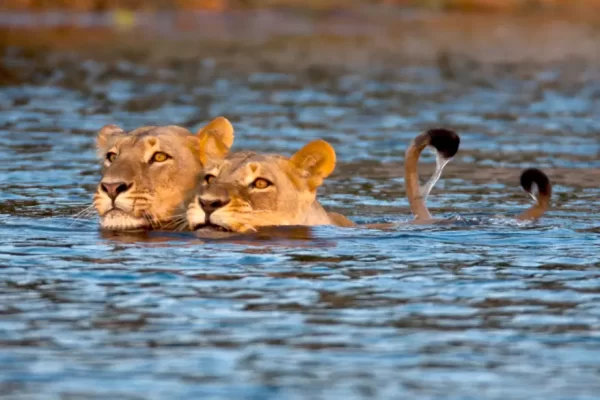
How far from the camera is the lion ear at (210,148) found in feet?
37.9

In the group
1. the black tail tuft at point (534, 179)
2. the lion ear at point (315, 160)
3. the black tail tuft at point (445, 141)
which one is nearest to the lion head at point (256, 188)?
the lion ear at point (315, 160)

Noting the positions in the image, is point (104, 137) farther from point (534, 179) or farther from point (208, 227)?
point (534, 179)

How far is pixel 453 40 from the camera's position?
3891cm

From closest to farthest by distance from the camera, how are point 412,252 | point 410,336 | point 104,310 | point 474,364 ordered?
point 474,364 → point 410,336 → point 104,310 → point 412,252

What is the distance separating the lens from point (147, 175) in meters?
11.3

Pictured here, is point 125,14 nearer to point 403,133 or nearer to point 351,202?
point 403,133

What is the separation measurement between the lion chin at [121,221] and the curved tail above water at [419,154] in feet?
7.89

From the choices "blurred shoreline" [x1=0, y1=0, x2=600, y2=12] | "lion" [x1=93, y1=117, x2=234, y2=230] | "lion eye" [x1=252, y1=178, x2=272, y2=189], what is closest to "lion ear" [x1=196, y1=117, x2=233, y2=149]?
"lion" [x1=93, y1=117, x2=234, y2=230]

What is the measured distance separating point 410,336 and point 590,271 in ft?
8.16

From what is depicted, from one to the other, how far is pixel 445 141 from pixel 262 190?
Answer: 179 cm

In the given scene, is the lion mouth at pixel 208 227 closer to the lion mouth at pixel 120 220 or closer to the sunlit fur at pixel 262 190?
the sunlit fur at pixel 262 190

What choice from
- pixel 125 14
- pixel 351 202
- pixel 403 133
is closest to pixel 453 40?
pixel 125 14

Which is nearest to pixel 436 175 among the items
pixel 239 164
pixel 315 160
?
pixel 315 160

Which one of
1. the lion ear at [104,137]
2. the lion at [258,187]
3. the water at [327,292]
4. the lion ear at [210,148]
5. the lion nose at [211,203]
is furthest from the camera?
the lion ear at [104,137]
